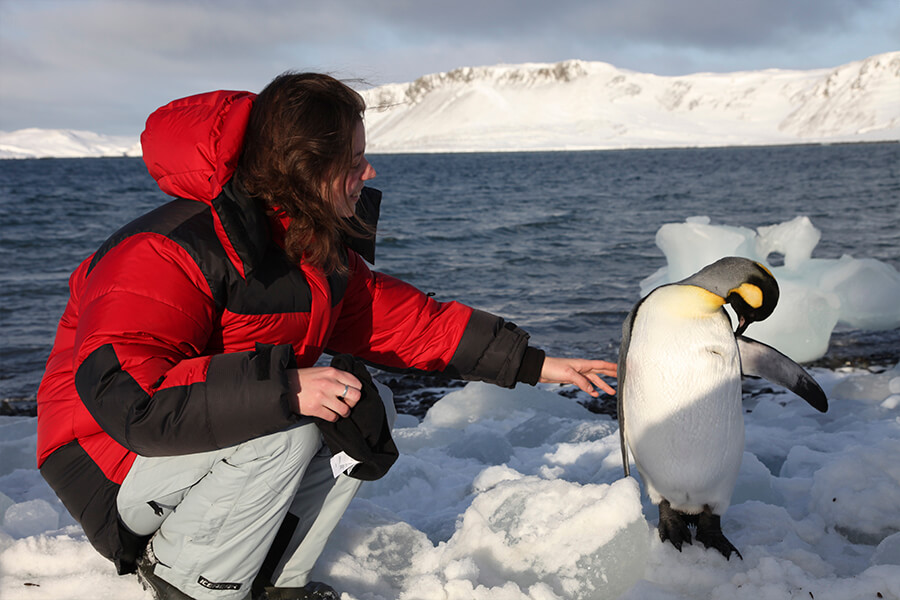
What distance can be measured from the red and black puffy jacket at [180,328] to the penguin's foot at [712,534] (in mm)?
1338

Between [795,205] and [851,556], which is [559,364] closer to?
[851,556]

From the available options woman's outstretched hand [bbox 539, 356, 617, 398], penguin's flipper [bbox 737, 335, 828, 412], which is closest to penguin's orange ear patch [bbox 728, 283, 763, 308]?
penguin's flipper [bbox 737, 335, 828, 412]

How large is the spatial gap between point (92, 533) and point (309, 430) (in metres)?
0.56

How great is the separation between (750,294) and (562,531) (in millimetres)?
1021

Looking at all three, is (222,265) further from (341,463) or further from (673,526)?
(673,526)

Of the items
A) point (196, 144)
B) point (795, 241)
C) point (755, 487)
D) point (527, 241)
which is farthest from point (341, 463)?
point (527, 241)

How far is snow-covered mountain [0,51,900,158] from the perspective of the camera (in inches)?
4085

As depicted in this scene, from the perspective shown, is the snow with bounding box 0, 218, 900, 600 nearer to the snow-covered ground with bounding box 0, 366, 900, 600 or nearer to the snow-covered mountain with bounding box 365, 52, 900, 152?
the snow-covered ground with bounding box 0, 366, 900, 600

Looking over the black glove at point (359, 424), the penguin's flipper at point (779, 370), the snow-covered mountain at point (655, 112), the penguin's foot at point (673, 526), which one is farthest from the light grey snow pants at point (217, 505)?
the snow-covered mountain at point (655, 112)

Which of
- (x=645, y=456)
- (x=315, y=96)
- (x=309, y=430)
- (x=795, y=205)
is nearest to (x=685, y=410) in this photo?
(x=645, y=456)

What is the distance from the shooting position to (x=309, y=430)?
1515 millimetres

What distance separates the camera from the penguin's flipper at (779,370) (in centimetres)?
238

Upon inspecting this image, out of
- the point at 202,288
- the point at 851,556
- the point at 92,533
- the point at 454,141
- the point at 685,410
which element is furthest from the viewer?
the point at 454,141

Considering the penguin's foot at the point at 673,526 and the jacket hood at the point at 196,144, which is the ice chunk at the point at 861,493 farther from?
the jacket hood at the point at 196,144
